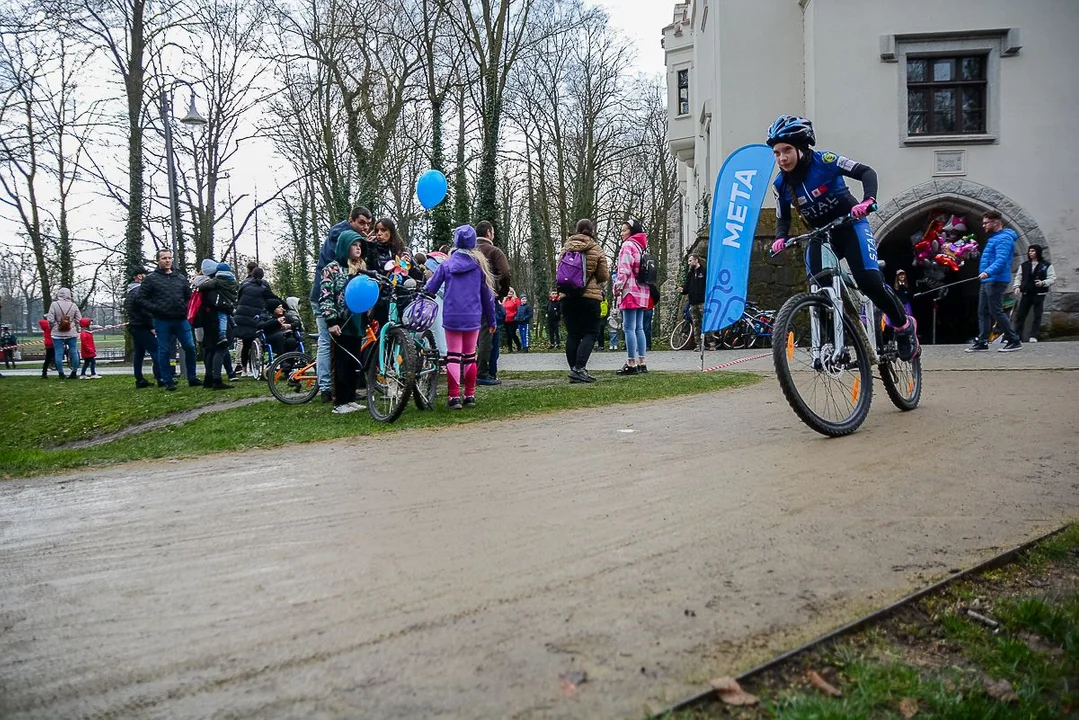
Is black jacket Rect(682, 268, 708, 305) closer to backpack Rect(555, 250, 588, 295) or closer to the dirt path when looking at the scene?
backpack Rect(555, 250, 588, 295)

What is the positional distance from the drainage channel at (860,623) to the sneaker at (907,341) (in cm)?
327

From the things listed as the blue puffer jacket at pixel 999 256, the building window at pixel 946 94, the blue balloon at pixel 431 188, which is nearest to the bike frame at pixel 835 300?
the blue balloon at pixel 431 188

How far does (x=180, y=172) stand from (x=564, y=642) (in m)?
30.0

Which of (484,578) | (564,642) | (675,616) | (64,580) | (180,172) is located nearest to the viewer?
(564,642)

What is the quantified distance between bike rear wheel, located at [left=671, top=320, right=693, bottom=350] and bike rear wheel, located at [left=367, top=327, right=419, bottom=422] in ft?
46.1

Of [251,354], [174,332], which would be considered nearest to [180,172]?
[251,354]

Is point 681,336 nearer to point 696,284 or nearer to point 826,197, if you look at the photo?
point 696,284

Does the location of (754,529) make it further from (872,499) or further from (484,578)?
(484,578)

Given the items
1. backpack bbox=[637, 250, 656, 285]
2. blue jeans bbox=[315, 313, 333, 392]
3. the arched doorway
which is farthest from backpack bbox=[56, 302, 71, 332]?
the arched doorway

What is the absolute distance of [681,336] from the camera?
71.0 ft

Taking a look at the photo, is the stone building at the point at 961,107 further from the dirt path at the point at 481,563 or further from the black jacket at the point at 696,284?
the dirt path at the point at 481,563

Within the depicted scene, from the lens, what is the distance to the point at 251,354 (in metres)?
16.3

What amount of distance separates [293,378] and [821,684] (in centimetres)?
946

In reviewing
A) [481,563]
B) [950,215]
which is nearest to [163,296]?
[481,563]
